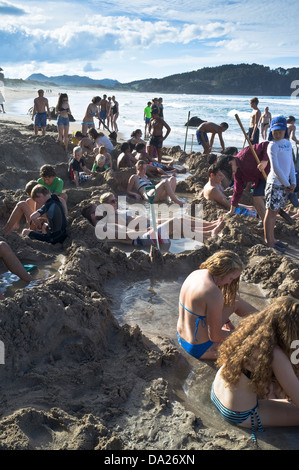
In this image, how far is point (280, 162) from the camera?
5629mm

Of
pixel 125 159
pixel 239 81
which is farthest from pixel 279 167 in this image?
pixel 239 81

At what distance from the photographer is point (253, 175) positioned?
258 inches

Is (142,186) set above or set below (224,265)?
below

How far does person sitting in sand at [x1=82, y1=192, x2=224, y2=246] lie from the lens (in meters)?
6.11

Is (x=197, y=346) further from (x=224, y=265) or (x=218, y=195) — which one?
(x=218, y=195)

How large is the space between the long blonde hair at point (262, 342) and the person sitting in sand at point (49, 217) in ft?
11.4

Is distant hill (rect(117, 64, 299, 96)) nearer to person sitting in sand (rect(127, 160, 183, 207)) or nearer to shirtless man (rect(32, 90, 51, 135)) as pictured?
shirtless man (rect(32, 90, 51, 135))

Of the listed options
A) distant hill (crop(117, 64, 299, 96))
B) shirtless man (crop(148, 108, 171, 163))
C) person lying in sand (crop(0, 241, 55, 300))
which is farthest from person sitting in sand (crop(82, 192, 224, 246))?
distant hill (crop(117, 64, 299, 96))

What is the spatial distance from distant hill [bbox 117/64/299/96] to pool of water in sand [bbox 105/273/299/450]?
78661mm

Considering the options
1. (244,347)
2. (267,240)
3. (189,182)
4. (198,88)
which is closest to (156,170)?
(189,182)

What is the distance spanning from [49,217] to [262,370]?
12.4 ft

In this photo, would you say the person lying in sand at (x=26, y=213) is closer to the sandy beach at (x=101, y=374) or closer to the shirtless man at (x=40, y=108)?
the sandy beach at (x=101, y=374)

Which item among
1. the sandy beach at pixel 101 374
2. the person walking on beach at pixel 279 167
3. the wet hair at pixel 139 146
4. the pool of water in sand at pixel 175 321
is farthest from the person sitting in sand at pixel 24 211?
the wet hair at pixel 139 146
